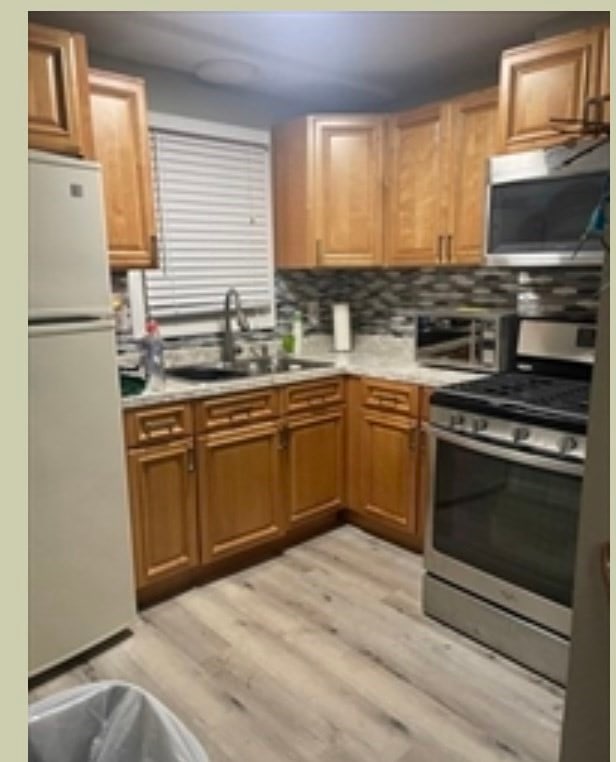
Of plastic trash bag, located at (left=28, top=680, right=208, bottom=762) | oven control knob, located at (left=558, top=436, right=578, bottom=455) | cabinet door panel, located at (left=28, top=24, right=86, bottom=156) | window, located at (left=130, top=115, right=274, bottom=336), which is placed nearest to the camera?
plastic trash bag, located at (left=28, top=680, right=208, bottom=762)

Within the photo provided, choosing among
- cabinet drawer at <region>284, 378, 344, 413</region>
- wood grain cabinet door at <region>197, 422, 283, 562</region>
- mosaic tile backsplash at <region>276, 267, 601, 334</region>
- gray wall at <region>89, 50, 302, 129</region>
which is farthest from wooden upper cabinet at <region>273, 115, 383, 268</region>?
wood grain cabinet door at <region>197, 422, 283, 562</region>

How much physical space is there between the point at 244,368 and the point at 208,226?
79 centimetres

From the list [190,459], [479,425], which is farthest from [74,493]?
[479,425]

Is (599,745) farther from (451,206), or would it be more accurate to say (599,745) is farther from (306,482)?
(451,206)

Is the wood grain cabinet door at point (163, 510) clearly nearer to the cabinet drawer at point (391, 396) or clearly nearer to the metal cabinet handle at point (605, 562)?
the cabinet drawer at point (391, 396)

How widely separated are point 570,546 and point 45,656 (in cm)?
185

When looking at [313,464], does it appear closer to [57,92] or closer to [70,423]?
[70,423]

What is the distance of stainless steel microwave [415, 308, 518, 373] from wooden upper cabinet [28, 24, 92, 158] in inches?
69.3

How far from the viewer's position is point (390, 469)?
2.89 m

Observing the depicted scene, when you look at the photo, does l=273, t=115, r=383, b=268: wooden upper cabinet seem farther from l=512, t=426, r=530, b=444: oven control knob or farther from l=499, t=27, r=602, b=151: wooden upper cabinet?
l=512, t=426, r=530, b=444: oven control knob

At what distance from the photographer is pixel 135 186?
246 cm

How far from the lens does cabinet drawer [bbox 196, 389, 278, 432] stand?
8.19 feet

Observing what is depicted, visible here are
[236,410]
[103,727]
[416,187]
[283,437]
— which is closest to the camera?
[103,727]

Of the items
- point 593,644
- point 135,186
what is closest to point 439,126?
point 135,186
